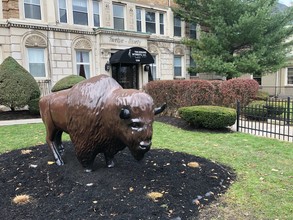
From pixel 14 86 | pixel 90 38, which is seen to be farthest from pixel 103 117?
pixel 90 38

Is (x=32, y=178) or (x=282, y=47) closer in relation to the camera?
(x=32, y=178)

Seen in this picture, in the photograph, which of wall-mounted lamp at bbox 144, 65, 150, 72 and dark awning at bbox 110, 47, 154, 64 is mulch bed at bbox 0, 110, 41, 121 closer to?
dark awning at bbox 110, 47, 154, 64

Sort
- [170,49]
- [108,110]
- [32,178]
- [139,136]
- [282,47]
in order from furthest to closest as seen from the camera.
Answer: [170,49]
[282,47]
[32,178]
[108,110]
[139,136]

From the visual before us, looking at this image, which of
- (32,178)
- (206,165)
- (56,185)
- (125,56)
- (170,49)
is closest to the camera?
(56,185)

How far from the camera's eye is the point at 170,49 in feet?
68.1

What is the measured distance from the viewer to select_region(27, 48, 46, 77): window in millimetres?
15240

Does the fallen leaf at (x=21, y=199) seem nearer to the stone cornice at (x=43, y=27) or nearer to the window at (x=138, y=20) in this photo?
the stone cornice at (x=43, y=27)

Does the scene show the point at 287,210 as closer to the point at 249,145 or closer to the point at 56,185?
the point at 56,185

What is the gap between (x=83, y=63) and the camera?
664 inches

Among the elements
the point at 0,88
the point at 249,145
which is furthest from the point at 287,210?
the point at 0,88

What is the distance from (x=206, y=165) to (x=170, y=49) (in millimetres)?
17070

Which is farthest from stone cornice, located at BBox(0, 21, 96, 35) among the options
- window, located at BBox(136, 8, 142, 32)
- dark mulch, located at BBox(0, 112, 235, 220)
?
dark mulch, located at BBox(0, 112, 235, 220)

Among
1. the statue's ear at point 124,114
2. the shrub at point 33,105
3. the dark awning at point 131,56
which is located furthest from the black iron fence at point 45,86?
the statue's ear at point 124,114

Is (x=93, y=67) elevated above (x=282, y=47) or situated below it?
below
